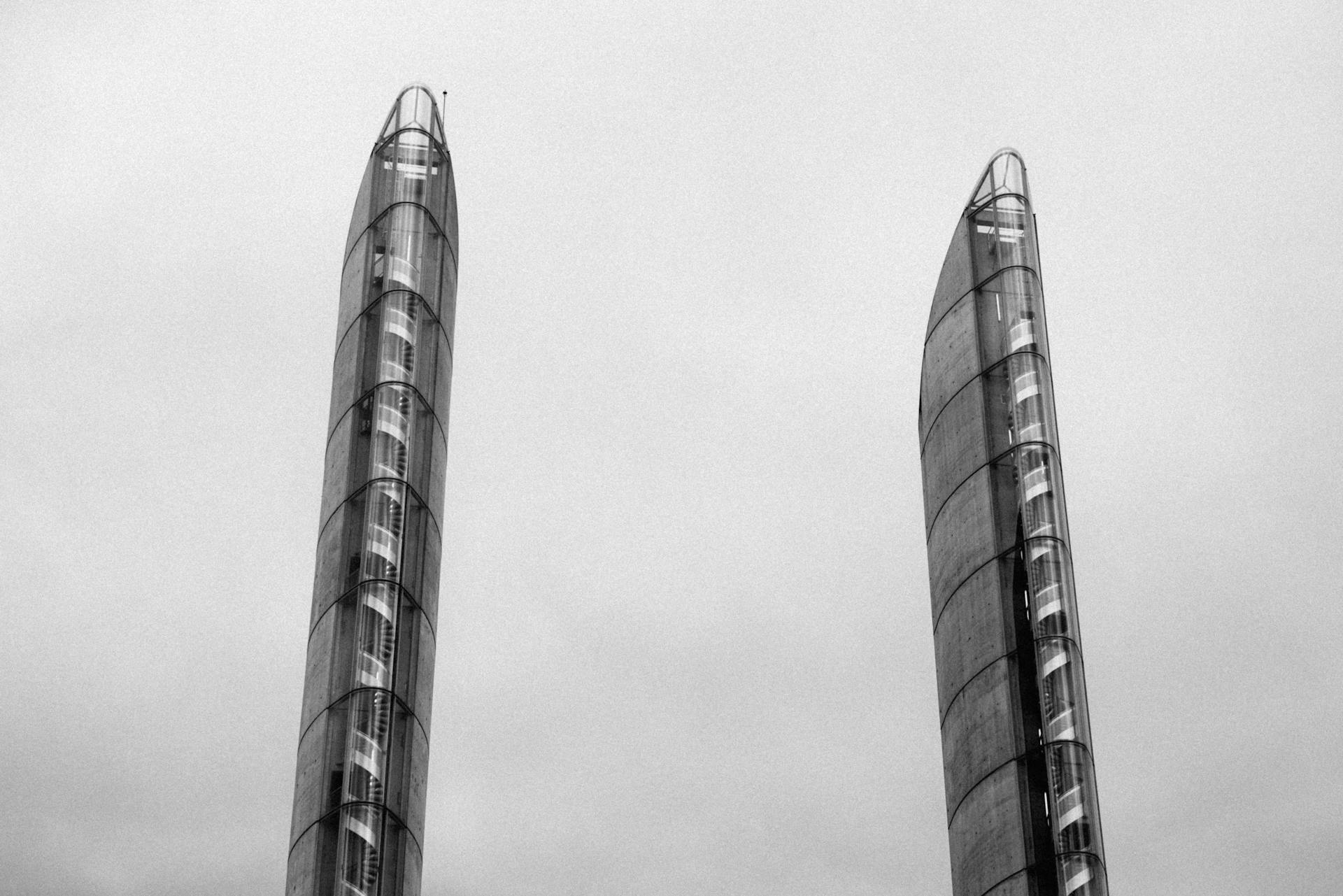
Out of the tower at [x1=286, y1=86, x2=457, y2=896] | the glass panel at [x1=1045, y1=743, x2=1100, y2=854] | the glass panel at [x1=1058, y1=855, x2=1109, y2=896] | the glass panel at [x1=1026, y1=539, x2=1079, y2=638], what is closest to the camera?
the glass panel at [x1=1058, y1=855, x2=1109, y2=896]

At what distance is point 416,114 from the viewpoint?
132 feet

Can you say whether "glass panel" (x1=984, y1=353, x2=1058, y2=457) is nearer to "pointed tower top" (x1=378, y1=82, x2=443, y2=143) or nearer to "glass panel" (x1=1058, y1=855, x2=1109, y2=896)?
"glass panel" (x1=1058, y1=855, x2=1109, y2=896)

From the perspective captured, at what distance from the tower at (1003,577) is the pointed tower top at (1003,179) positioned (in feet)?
0.12

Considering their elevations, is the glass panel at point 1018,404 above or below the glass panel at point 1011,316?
below

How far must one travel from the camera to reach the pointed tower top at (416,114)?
40156mm

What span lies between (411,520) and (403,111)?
914cm

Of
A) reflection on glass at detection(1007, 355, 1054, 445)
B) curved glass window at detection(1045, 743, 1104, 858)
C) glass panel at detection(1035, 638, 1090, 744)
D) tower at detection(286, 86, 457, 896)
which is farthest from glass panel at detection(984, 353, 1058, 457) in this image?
tower at detection(286, 86, 457, 896)

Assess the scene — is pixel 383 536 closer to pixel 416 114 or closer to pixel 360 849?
pixel 360 849

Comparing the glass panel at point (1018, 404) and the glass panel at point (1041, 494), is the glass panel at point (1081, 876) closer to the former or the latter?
the glass panel at point (1041, 494)

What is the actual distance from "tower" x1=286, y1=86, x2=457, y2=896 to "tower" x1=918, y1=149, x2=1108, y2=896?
10.3 meters

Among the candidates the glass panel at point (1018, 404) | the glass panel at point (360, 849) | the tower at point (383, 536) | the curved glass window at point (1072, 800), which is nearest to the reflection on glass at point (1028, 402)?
the glass panel at point (1018, 404)

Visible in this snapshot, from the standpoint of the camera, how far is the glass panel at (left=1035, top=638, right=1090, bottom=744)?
114ft

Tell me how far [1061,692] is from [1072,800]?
192 cm

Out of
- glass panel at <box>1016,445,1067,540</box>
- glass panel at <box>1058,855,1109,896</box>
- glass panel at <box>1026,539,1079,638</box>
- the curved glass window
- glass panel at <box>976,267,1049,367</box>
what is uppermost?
glass panel at <box>976,267,1049,367</box>
